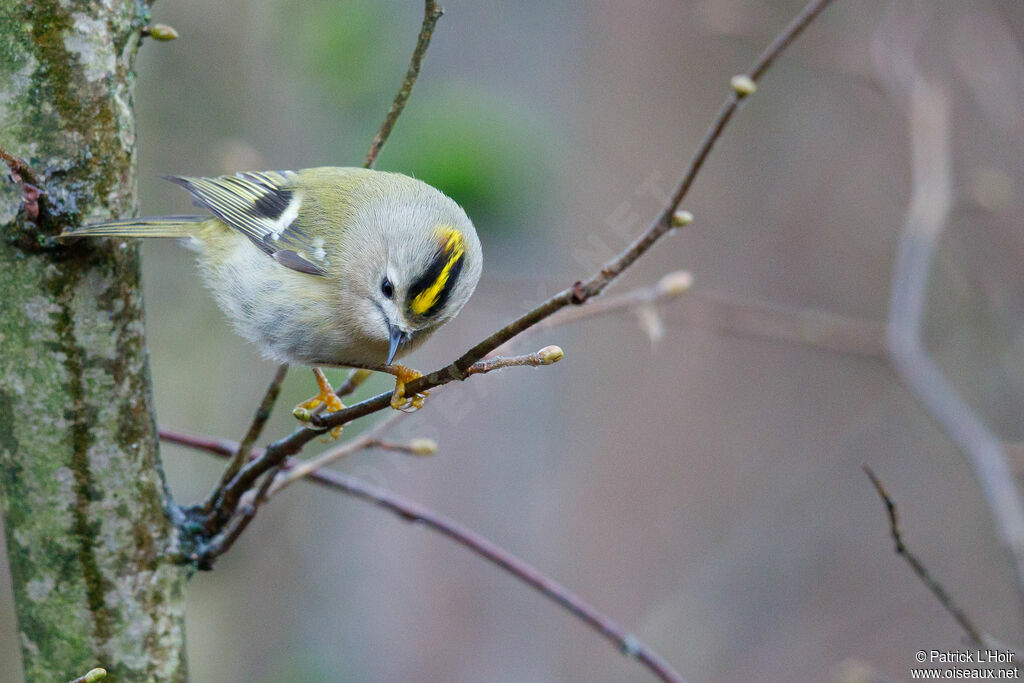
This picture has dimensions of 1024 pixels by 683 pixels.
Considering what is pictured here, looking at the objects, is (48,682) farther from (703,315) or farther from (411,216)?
(703,315)

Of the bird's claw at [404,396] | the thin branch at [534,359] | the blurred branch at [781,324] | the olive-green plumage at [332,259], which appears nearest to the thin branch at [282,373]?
the bird's claw at [404,396]

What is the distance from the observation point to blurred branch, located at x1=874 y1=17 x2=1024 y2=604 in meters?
2.17

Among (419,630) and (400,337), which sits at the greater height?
(400,337)

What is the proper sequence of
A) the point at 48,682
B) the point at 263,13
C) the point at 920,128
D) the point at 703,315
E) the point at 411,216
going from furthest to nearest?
the point at 263,13 < the point at 703,315 < the point at 920,128 < the point at 411,216 < the point at 48,682

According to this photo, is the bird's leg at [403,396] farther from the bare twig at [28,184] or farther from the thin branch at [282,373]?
the bare twig at [28,184]

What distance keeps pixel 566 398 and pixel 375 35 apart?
2170mm

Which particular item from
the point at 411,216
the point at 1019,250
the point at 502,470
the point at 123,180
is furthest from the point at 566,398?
the point at 123,180

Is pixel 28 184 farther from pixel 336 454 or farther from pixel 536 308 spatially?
pixel 536 308

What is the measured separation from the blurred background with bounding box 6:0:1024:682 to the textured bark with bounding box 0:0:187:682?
1844 mm

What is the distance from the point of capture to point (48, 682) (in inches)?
61.0

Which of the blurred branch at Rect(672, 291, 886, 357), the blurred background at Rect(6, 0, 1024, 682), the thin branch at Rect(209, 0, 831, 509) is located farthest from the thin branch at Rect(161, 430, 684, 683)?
the blurred background at Rect(6, 0, 1024, 682)

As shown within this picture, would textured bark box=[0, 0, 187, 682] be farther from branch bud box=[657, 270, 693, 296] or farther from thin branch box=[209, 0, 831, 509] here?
branch bud box=[657, 270, 693, 296]

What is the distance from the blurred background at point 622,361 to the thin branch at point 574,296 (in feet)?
6.13

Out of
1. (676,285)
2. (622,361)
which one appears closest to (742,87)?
(676,285)
